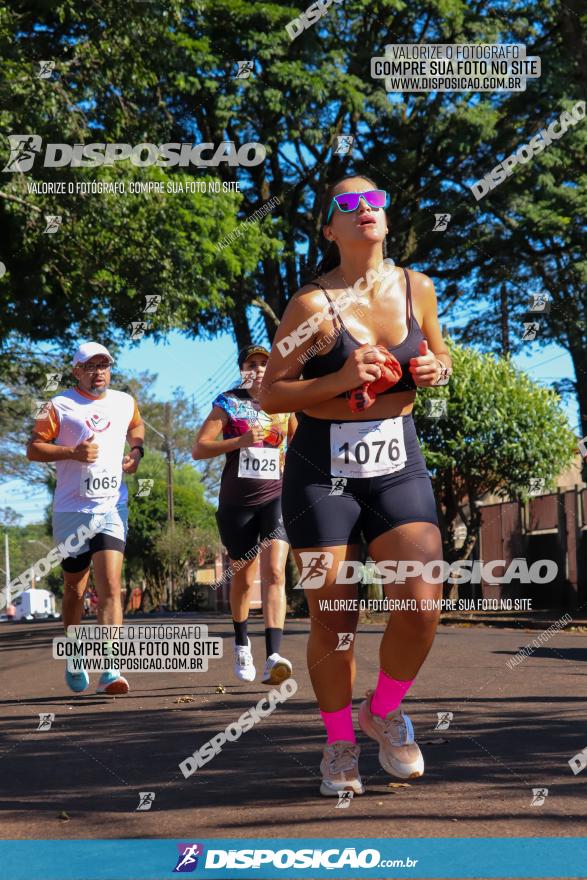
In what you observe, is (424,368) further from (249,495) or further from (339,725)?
(249,495)

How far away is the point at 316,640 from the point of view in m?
4.34

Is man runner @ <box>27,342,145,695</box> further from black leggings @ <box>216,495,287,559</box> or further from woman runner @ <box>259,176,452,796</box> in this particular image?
woman runner @ <box>259,176,452,796</box>

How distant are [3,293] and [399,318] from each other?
1441 cm

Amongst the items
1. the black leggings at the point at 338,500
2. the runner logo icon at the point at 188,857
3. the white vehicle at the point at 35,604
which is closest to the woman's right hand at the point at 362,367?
the black leggings at the point at 338,500

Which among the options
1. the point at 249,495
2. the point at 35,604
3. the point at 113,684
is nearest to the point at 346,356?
the point at 249,495

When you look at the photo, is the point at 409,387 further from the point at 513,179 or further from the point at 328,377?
the point at 513,179

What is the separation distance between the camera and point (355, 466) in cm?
431

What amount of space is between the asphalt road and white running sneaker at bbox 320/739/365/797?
51 mm

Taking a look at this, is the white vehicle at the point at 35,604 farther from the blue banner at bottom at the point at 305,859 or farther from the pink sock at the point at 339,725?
the blue banner at bottom at the point at 305,859

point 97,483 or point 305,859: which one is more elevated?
point 97,483

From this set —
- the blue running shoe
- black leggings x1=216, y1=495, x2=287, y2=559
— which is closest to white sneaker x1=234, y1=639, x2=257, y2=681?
black leggings x1=216, y1=495, x2=287, y2=559

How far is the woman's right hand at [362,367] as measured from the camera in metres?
4.12

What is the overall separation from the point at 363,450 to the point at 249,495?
3.68 m

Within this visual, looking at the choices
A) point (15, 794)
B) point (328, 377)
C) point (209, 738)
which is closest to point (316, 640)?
point (328, 377)
